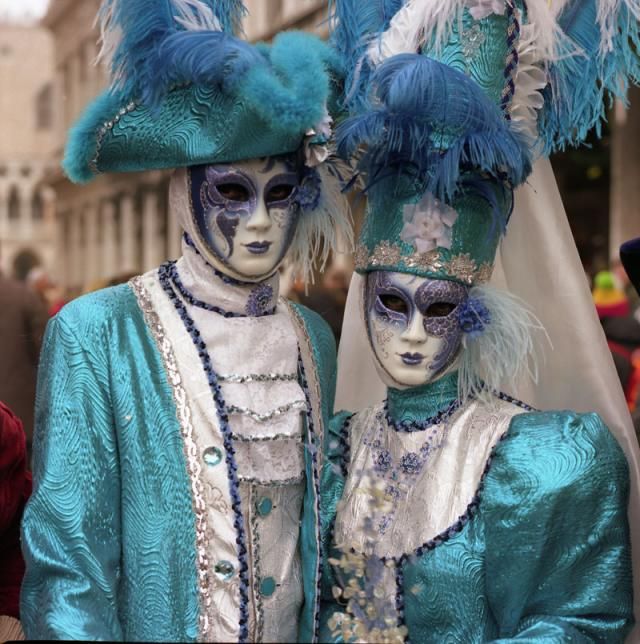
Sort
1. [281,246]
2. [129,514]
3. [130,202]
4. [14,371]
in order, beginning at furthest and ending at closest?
[130,202]
[14,371]
[281,246]
[129,514]

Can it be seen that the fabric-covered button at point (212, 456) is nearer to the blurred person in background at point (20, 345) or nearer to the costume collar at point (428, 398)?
the costume collar at point (428, 398)

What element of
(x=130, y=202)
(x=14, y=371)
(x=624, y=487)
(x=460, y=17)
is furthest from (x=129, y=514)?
(x=130, y=202)

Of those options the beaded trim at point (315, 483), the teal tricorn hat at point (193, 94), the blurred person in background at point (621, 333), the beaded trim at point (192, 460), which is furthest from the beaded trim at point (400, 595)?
the blurred person in background at point (621, 333)

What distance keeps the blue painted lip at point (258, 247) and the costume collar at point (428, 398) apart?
1.44 ft

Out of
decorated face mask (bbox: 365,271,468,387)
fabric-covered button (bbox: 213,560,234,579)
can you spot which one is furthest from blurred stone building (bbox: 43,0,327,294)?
fabric-covered button (bbox: 213,560,234,579)

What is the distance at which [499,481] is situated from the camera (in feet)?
8.34

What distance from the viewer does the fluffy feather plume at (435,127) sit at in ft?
8.20

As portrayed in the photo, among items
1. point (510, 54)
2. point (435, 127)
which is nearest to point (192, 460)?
point (435, 127)

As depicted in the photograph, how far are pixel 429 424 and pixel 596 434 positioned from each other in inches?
14.4

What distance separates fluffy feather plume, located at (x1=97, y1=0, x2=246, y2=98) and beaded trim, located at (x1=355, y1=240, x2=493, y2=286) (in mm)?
596

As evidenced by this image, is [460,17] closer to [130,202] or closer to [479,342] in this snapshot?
[479,342]

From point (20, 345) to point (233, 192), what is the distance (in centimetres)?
264

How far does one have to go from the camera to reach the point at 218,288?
2713 millimetres

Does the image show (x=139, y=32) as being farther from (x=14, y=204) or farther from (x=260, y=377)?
(x=14, y=204)
